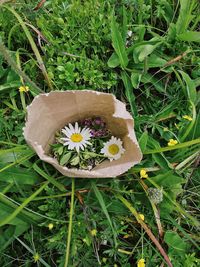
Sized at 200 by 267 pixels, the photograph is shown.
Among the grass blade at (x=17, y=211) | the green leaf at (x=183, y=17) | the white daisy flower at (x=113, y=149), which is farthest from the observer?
the green leaf at (x=183, y=17)

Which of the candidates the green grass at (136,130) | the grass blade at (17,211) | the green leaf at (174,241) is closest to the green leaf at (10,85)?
the green grass at (136,130)

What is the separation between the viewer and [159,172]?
1.55 meters

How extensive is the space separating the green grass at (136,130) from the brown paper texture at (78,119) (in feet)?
0.20

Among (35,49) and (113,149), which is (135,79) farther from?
(35,49)

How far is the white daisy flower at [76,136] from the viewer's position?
1.58 metres

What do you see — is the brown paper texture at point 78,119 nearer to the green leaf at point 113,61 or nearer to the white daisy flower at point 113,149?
the white daisy flower at point 113,149

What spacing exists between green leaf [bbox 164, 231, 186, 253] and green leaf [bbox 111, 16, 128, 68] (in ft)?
2.13

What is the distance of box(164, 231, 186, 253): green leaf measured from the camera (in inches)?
57.6

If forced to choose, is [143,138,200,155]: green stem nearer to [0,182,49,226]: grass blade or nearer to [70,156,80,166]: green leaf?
[70,156,80,166]: green leaf

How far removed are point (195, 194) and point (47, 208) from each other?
53 centimetres

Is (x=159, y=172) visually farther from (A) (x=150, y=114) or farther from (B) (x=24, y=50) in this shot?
(B) (x=24, y=50)

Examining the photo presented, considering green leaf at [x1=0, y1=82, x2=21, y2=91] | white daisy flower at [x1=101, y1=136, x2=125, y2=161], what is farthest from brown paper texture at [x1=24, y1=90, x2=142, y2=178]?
green leaf at [x1=0, y1=82, x2=21, y2=91]

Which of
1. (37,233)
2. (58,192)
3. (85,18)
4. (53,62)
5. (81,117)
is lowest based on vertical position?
(37,233)

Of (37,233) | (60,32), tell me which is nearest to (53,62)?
(60,32)
